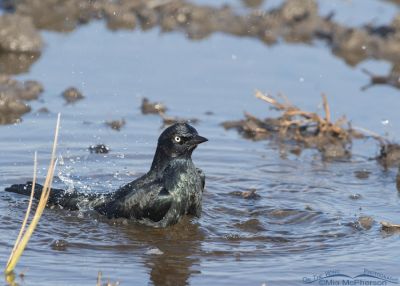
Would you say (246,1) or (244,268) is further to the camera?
(246,1)

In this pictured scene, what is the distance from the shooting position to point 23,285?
24.2ft

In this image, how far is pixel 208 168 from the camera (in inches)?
427

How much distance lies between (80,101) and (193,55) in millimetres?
2550

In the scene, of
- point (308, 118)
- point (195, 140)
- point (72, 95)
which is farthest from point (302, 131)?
point (195, 140)

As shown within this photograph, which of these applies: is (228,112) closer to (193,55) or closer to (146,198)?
(193,55)

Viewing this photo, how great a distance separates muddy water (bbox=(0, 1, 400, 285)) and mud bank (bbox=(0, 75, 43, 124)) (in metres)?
0.21

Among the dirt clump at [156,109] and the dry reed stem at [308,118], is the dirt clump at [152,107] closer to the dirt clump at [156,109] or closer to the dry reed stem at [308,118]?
the dirt clump at [156,109]

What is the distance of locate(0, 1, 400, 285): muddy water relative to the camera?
809cm

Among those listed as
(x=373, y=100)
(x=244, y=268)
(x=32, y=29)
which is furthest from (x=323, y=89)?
(x=244, y=268)

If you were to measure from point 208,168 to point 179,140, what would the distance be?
5.87ft

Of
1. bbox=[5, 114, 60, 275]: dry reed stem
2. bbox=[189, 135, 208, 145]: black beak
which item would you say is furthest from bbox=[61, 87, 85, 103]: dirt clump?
bbox=[5, 114, 60, 275]: dry reed stem

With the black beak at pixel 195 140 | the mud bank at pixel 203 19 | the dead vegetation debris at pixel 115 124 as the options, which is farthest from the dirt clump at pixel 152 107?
the mud bank at pixel 203 19

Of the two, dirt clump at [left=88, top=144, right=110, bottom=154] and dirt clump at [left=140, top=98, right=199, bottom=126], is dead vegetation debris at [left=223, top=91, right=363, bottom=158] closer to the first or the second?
dirt clump at [left=140, top=98, right=199, bottom=126]

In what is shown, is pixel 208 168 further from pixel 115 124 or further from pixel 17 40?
pixel 17 40
